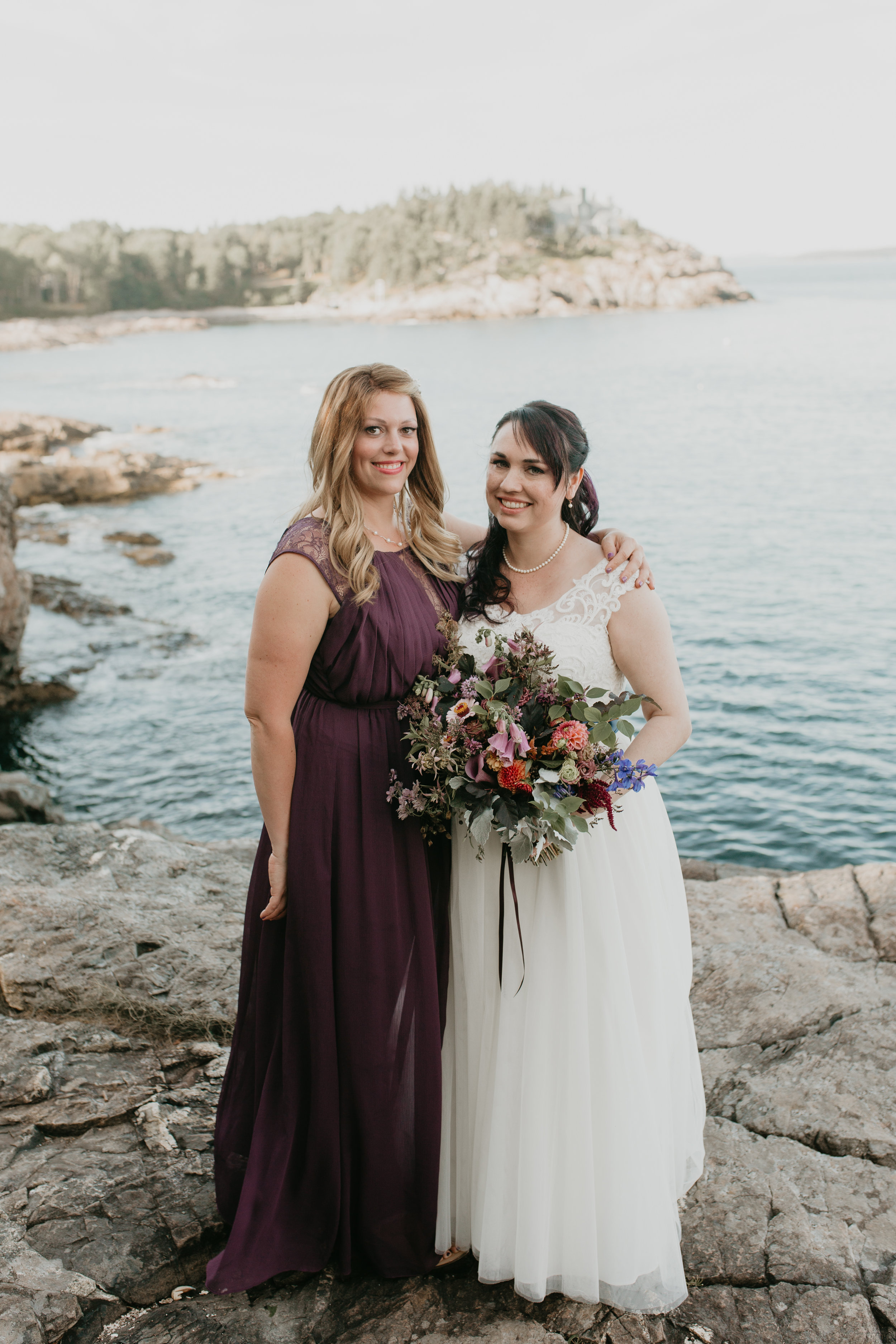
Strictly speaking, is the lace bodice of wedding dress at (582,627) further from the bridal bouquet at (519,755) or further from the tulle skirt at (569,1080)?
the tulle skirt at (569,1080)

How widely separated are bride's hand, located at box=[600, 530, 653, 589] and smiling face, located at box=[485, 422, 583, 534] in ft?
0.74

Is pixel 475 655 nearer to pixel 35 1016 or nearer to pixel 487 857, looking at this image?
pixel 487 857

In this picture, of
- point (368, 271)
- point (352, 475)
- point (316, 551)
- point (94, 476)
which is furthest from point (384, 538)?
point (368, 271)

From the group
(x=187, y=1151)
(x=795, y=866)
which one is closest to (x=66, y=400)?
(x=795, y=866)

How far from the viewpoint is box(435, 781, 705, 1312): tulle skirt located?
9.92 feet

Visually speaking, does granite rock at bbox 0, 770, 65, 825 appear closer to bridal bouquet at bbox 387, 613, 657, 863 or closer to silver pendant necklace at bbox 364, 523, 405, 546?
silver pendant necklace at bbox 364, 523, 405, 546

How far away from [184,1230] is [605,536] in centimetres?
285

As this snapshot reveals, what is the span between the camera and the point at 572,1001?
3.03 metres

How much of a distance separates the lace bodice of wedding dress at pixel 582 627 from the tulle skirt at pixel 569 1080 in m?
0.45

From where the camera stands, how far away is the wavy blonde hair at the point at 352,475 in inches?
123

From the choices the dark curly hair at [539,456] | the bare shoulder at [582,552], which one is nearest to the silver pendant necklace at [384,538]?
the dark curly hair at [539,456]

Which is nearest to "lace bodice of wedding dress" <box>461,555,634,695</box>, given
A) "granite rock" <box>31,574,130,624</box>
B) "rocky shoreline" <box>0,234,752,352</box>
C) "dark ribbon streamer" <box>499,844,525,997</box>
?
"dark ribbon streamer" <box>499,844,525,997</box>

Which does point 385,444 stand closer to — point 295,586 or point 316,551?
point 316,551

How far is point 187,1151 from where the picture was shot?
12.5ft
